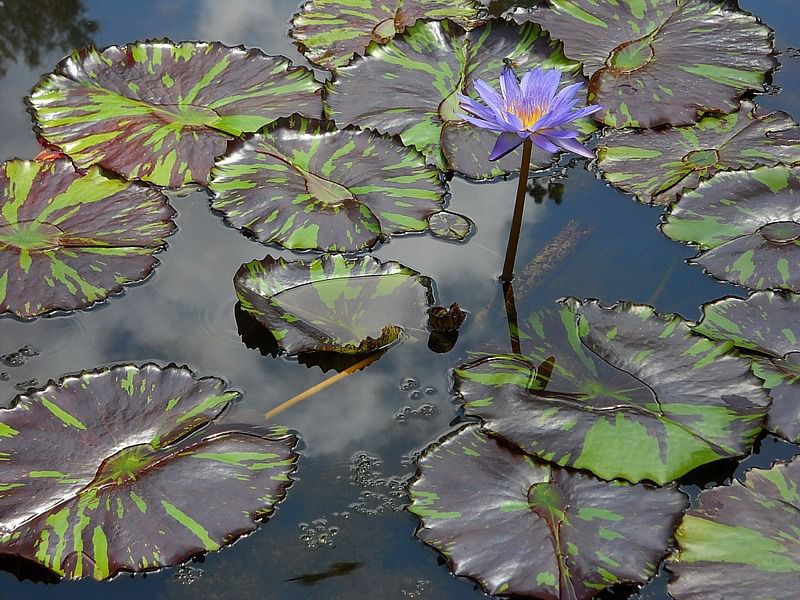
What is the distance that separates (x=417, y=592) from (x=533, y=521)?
281 millimetres

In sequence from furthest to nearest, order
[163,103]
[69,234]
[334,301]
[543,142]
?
[163,103]
[69,234]
[334,301]
[543,142]

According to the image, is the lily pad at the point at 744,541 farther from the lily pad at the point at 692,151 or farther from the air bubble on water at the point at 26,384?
the air bubble on water at the point at 26,384

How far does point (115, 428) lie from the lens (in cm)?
214

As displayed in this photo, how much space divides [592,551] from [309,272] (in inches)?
42.5

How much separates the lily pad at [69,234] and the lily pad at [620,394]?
104 cm

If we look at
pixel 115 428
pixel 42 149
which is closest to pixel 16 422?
pixel 115 428

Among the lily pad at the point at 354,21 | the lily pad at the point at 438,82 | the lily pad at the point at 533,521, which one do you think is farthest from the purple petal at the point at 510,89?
the lily pad at the point at 354,21

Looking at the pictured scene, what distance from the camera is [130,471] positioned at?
6.72 ft

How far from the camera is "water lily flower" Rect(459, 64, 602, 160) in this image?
7.58ft

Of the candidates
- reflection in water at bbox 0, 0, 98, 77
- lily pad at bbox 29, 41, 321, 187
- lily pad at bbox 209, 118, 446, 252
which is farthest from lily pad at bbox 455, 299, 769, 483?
reflection in water at bbox 0, 0, 98, 77

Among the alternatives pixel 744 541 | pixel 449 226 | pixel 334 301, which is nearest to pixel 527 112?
pixel 449 226

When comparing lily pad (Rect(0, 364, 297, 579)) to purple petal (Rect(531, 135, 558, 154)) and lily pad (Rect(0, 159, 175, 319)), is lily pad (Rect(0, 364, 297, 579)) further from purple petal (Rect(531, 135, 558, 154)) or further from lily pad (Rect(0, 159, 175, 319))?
purple petal (Rect(531, 135, 558, 154))

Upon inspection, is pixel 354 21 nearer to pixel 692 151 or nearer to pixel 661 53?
pixel 661 53

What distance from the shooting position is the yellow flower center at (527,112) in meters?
2.35
